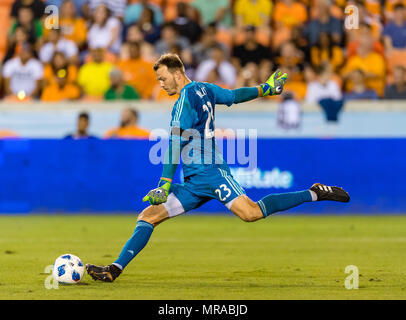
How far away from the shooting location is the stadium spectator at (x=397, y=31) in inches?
711

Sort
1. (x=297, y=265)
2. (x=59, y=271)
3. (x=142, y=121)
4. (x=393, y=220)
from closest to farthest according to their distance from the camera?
1. (x=59, y=271)
2. (x=297, y=265)
3. (x=393, y=220)
4. (x=142, y=121)

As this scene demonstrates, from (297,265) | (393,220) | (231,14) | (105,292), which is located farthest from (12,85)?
(105,292)

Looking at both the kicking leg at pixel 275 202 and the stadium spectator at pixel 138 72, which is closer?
the kicking leg at pixel 275 202

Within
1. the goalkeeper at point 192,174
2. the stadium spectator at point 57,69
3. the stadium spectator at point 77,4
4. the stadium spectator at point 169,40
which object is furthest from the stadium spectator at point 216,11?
the goalkeeper at point 192,174

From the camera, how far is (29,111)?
17266 millimetres

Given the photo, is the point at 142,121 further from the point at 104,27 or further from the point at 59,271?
the point at 59,271

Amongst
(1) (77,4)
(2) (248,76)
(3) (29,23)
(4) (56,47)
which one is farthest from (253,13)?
(3) (29,23)

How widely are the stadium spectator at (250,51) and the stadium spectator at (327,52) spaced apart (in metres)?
0.91

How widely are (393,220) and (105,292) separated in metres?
8.42

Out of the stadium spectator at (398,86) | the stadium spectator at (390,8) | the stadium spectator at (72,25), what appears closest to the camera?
the stadium spectator at (398,86)

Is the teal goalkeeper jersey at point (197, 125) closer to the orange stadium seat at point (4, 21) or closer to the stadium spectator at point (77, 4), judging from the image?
the stadium spectator at point (77, 4)

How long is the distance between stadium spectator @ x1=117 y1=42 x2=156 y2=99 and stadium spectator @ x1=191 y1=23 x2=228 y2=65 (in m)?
0.91

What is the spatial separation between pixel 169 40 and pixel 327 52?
308cm

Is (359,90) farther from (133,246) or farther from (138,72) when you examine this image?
(133,246)
